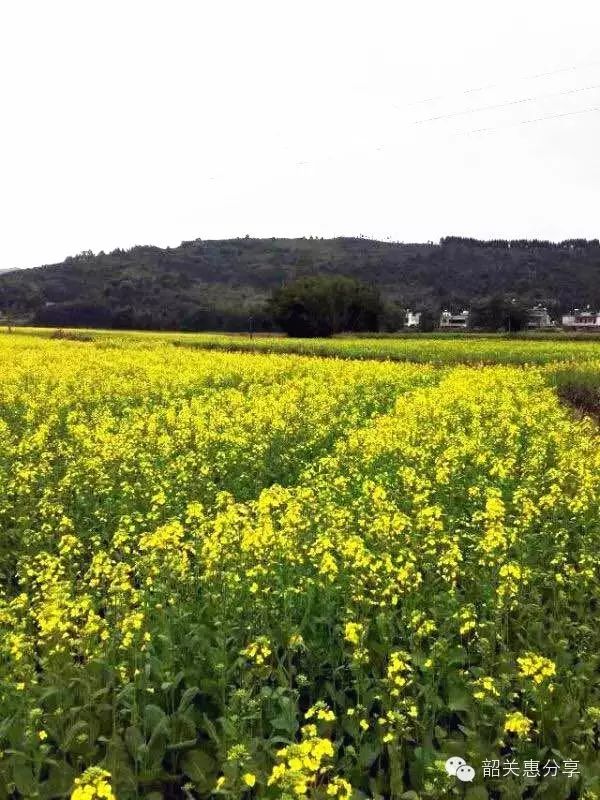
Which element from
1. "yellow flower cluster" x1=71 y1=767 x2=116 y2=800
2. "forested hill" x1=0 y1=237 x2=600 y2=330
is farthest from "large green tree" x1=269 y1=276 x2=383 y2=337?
"yellow flower cluster" x1=71 y1=767 x2=116 y2=800

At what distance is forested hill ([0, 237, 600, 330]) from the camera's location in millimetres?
93000

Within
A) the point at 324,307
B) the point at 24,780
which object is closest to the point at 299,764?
the point at 24,780

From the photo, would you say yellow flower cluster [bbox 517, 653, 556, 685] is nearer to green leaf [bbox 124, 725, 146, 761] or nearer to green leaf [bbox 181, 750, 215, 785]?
green leaf [bbox 181, 750, 215, 785]

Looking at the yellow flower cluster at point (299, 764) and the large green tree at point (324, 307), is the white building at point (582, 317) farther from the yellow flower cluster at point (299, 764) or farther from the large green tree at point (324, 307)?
the yellow flower cluster at point (299, 764)

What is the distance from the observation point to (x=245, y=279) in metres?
144

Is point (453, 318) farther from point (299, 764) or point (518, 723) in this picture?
point (299, 764)

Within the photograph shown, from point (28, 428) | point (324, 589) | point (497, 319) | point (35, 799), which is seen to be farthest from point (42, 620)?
point (497, 319)

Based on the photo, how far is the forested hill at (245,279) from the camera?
9300 cm

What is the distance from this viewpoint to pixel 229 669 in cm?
466

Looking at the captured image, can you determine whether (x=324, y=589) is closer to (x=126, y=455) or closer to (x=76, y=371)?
(x=126, y=455)

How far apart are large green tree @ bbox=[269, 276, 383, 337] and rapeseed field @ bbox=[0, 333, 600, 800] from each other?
63.7 meters

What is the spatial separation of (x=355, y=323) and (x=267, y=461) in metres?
65.8

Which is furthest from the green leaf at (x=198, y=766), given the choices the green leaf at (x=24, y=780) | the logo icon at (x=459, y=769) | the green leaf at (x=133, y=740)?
the logo icon at (x=459, y=769)

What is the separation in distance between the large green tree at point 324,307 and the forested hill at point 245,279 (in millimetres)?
8195
